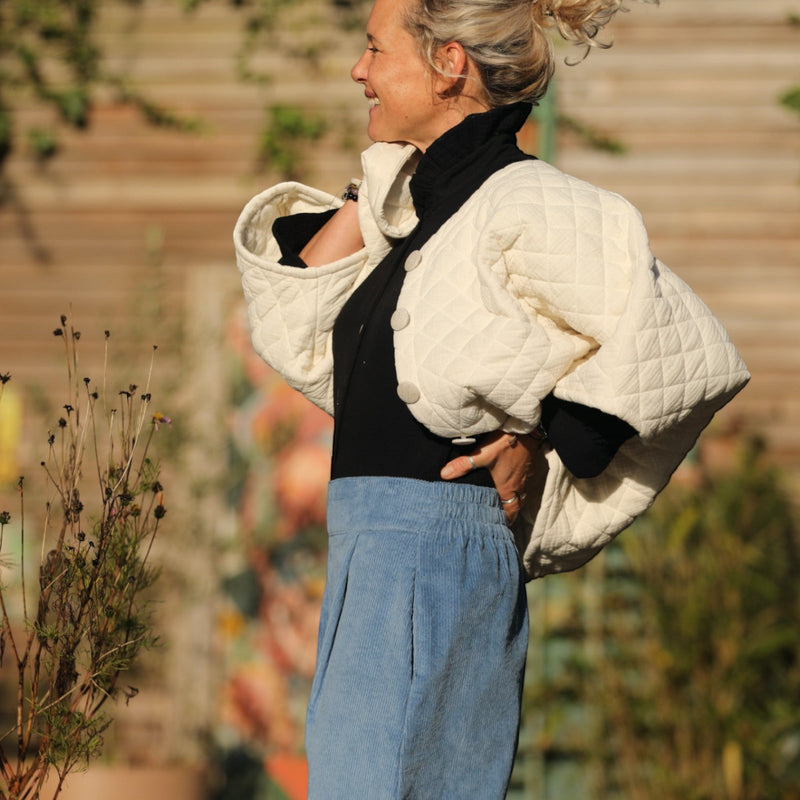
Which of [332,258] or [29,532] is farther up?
[332,258]

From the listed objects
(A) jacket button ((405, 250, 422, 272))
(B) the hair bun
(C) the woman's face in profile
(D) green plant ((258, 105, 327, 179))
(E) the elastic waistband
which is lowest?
(D) green plant ((258, 105, 327, 179))

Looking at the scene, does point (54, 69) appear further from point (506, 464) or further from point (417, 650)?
point (417, 650)

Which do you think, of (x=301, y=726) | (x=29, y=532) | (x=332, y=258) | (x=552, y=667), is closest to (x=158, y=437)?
(x=29, y=532)

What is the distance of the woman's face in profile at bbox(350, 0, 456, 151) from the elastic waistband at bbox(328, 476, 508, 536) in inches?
22.9

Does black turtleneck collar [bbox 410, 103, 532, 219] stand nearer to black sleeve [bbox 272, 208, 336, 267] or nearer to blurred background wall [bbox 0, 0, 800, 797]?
black sleeve [bbox 272, 208, 336, 267]

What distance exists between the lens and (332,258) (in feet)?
6.91

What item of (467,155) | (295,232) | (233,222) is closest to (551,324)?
(467,155)

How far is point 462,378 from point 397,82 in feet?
1.76

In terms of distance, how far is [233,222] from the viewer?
5.44m

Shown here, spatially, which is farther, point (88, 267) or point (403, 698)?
point (88, 267)

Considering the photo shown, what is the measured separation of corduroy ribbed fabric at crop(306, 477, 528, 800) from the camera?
175 cm

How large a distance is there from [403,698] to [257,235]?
88 cm

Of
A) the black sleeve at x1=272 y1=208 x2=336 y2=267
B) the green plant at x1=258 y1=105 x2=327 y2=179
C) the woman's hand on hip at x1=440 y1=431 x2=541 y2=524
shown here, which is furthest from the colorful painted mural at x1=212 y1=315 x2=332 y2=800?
the woman's hand on hip at x1=440 y1=431 x2=541 y2=524

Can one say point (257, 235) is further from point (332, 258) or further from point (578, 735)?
point (578, 735)
